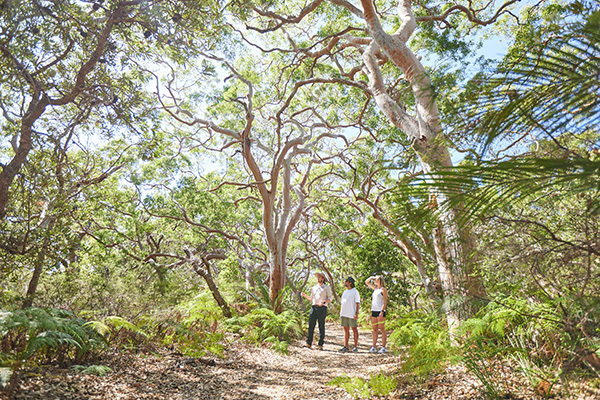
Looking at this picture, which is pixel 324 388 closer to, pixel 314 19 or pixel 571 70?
pixel 571 70

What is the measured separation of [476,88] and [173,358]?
4967 mm

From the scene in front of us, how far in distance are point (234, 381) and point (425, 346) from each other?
2554mm

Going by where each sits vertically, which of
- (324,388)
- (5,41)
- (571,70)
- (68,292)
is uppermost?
(5,41)

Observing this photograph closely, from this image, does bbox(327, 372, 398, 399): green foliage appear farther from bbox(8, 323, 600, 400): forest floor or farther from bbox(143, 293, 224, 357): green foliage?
bbox(143, 293, 224, 357): green foliage

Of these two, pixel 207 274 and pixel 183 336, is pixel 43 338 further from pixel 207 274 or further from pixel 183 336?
pixel 207 274

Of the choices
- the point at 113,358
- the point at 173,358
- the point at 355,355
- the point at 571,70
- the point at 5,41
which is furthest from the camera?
the point at 355,355

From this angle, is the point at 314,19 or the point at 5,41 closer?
the point at 5,41

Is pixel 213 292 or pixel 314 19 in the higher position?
pixel 314 19

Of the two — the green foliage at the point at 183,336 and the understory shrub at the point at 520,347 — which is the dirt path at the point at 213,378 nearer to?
the green foliage at the point at 183,336

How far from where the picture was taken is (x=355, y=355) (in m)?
6.87

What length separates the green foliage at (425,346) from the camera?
12.5 ft

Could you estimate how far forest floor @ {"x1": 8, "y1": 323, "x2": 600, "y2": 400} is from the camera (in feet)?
10.3

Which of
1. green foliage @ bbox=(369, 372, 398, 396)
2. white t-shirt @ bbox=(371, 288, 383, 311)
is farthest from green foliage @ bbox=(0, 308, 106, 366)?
white t-shirt @ bbox=(371, 288, 383, 311)

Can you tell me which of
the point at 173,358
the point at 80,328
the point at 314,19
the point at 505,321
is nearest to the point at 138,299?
the point at 173,358
